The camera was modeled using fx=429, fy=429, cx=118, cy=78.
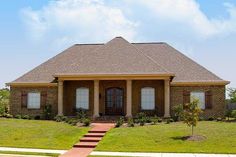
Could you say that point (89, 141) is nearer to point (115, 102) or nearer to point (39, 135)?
point (39, 135)

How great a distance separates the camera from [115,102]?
1446 inches

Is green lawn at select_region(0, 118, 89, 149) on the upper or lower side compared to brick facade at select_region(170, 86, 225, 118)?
lower

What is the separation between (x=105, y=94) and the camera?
36719 millimetres

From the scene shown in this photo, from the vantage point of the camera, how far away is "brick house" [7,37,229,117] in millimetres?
34719

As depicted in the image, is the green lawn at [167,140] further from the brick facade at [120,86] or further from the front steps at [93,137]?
the brick facade at [120,86]

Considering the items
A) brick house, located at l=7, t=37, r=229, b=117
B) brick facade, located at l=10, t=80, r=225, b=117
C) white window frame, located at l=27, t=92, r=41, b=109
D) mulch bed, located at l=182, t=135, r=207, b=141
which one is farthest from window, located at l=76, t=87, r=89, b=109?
mulch bed, located at l=182, t=135, r=207, b=141

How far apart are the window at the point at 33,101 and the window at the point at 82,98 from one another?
352 cm

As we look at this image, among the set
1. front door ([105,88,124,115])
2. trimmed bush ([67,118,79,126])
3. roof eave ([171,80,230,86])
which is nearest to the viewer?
trimmed bush ([67,118,79,126])

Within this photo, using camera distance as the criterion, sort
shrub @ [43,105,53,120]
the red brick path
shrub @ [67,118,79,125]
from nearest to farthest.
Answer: the red brick path, shrub @ [67,118,79,125], shrub @ [43,105,53,120]

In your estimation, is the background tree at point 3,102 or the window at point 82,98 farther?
the background tree at point 3,102

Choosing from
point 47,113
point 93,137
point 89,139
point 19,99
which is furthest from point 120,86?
point 89,139

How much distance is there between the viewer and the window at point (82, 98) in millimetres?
36688

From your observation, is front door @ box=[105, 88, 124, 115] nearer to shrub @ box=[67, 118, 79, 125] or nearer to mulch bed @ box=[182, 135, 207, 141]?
shrub @ box=[67, 118, 79, 125]


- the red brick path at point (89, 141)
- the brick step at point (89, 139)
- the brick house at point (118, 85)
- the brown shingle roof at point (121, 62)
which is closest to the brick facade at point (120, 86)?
the brick house at point (118, 85)
